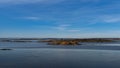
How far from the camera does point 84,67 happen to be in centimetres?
1138

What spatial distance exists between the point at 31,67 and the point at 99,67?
11.3 ft

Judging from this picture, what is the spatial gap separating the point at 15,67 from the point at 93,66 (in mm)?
3997

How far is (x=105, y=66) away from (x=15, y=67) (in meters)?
4.64

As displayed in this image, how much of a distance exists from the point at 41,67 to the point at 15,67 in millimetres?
1314

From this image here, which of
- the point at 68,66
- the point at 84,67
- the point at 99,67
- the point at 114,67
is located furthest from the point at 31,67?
the point at 114,67

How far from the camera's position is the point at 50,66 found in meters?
11.7

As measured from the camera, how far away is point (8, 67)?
11.4 m

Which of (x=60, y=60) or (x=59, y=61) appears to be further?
(x=60, y=60)

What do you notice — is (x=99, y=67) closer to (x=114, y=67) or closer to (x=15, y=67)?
(x=114, y=67)

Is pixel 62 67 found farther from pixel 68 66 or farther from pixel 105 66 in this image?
pixel 105 66

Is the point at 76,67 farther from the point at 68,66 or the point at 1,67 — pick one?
the point at 1,67

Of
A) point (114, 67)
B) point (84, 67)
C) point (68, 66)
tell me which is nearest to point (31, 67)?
point (68, 66)

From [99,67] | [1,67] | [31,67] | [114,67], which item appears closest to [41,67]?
[31,67]

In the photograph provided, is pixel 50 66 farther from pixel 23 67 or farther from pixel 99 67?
pixel 99 67
